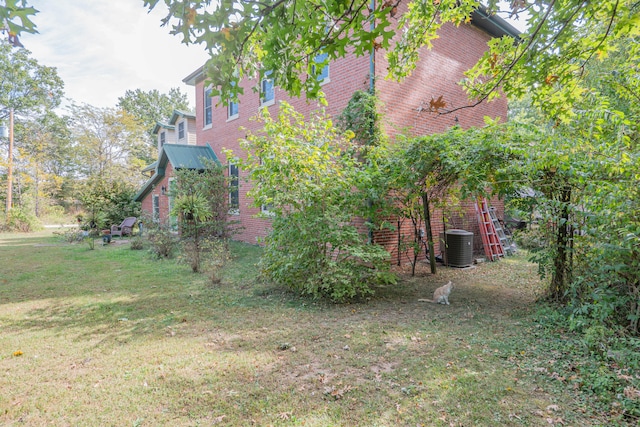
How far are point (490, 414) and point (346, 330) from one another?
2070mm

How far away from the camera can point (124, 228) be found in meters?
17.1

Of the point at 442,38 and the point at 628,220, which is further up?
the point at 442,38

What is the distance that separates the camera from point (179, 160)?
14.3m

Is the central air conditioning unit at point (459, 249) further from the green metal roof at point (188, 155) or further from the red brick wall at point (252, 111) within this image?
the green metal roof at point (188, 155)

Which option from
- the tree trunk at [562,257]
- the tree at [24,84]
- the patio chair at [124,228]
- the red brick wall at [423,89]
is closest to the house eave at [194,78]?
the red brick wall at [423,89]

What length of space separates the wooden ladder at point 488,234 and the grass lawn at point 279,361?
335 centimetres

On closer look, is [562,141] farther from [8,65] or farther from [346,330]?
[8,65]

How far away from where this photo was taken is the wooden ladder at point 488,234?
9.89 m

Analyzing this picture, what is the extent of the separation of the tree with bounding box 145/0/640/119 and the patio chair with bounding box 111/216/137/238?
16.1 metres

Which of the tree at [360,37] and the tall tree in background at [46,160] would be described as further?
the tall tree in background at [46,160]

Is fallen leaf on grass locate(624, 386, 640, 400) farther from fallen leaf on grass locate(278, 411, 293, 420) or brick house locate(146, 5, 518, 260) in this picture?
brick house locate(146, 5, 518, 260)

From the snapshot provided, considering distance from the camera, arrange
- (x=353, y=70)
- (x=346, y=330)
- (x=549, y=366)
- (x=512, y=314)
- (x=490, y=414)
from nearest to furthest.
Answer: (x=490, y=414) < (x=549, y=366) < (x=346, y=330) < (x=512, y=314) < (x=353, y=70)

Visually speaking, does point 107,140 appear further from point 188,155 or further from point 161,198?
point 188,155

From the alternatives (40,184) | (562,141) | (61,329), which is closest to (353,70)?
(562,141)
